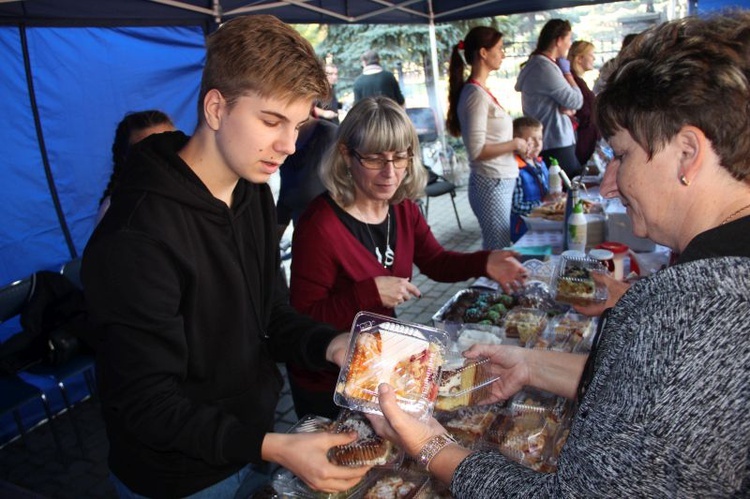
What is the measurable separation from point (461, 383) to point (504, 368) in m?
0.18

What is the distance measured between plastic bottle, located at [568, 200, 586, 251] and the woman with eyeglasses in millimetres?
710

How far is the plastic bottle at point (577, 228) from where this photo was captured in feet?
10.1

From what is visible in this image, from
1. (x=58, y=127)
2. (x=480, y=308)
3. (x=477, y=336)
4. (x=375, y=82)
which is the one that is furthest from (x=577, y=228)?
(x=375, y=82)

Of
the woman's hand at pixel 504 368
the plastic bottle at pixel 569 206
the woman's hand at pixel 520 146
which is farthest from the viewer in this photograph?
the woman's hand at pixel 520 146

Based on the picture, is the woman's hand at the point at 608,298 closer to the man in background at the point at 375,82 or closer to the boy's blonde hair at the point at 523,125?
the boy's blonde hair at the point at 523,125

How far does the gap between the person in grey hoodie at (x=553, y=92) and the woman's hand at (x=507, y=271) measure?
3575 mm

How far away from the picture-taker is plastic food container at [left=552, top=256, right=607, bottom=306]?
2301mm

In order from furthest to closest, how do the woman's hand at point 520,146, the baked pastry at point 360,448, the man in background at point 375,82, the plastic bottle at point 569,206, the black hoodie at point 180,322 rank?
the man in background at point 375,82 < the woman's hand at point 520,146 < the plastic bottle at point 569,206 < the baked pastry at point 360,448 < the black hoodie at point 180,322

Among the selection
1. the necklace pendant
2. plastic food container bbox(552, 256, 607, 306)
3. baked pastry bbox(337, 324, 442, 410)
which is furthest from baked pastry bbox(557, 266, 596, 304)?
baked pastry bbox(337, 324, 442, 410)

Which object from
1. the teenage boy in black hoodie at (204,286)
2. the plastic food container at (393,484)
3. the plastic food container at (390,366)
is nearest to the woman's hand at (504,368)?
the plastic food container at (390,366)

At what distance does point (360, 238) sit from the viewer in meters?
2.44

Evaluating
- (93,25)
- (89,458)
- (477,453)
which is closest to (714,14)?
(477,453)

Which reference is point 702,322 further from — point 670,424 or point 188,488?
point 188,488

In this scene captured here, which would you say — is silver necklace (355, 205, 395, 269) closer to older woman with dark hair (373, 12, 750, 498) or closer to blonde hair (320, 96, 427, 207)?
blonde hair (320, 96, 427, 207)
